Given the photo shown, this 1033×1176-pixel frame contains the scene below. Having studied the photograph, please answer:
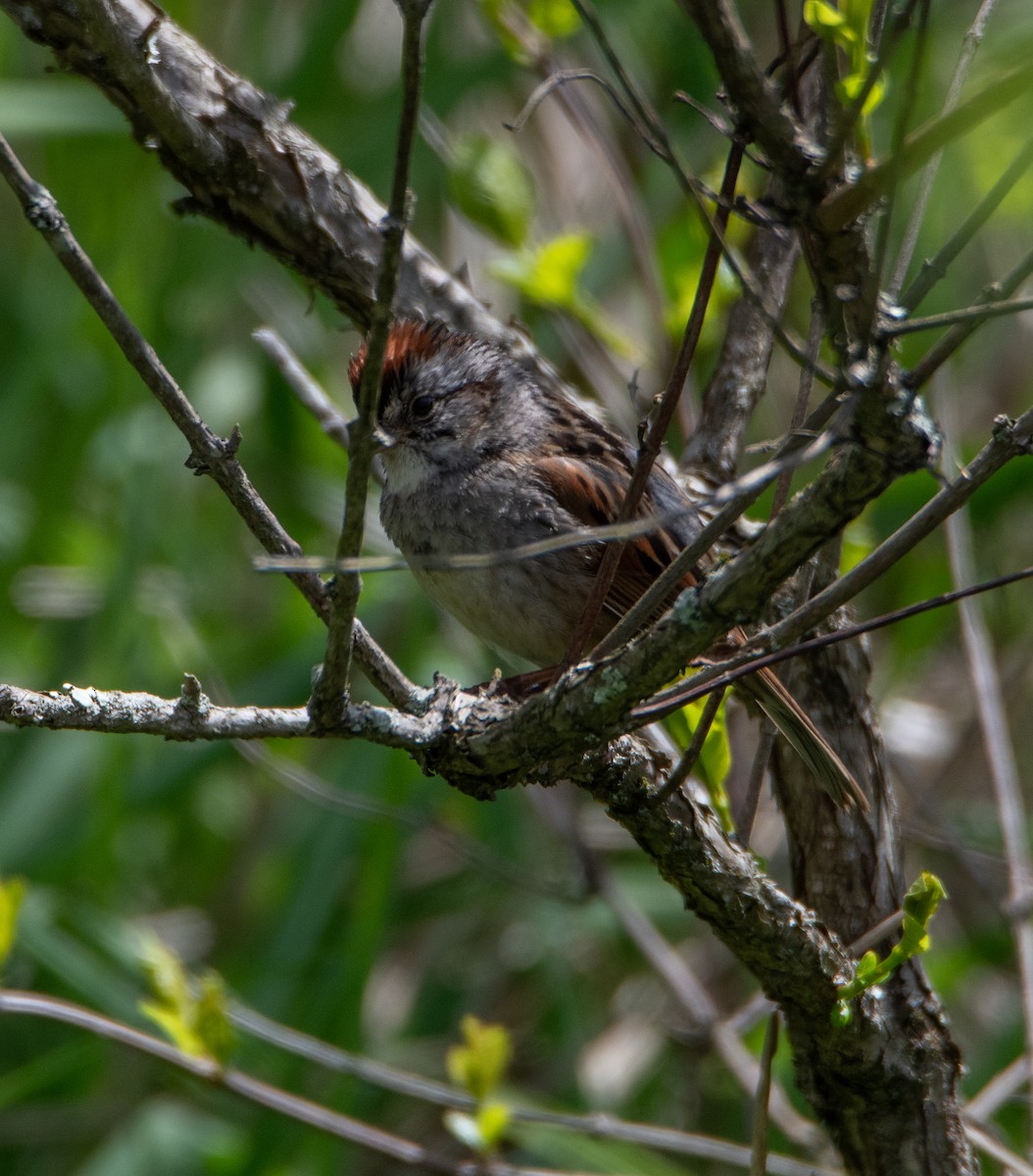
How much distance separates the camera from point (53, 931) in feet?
11.0

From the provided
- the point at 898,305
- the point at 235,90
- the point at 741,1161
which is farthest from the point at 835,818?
the point at 235,90

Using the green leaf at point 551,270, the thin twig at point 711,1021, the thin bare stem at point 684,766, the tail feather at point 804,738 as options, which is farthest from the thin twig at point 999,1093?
the green leaf at point 551,270

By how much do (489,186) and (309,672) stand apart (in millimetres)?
1515

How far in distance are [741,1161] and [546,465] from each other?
130 centimetres

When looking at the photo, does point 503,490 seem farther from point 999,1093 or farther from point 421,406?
point 999,1093

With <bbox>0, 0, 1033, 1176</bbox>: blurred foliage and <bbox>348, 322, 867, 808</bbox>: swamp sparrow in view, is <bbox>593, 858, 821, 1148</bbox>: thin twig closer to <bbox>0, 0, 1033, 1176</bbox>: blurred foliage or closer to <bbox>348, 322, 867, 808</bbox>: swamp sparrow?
<bbox>0, 0, 1033, 1176</bbox>: blurred foliage

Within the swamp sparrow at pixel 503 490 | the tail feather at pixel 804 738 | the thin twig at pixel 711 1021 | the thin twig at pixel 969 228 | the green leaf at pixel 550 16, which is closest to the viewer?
the thin twig at pixel 969 228

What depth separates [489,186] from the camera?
8.56 feet

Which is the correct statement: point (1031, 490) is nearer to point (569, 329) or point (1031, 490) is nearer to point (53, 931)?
point (569, 329)

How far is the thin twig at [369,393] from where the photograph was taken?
104 centimetres

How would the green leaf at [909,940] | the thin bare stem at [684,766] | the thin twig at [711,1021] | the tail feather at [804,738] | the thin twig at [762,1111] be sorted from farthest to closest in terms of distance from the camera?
1. the thin twig at [711,1021]
2. the tail feather at [804,738]
3. the thin twig at [762,1111]
4. the thin bare stem at [684,766]
5. the green leaf at [909,940]

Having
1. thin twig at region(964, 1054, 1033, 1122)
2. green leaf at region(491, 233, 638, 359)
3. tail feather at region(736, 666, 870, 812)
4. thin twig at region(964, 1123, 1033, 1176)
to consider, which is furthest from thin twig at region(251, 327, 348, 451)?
thin twig at region(964, 1054, 1033, 1122)

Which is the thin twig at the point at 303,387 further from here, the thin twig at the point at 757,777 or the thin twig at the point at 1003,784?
the thin twig at the point at 1003,784

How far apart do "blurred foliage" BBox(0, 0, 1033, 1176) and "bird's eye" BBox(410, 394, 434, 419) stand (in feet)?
1.84
